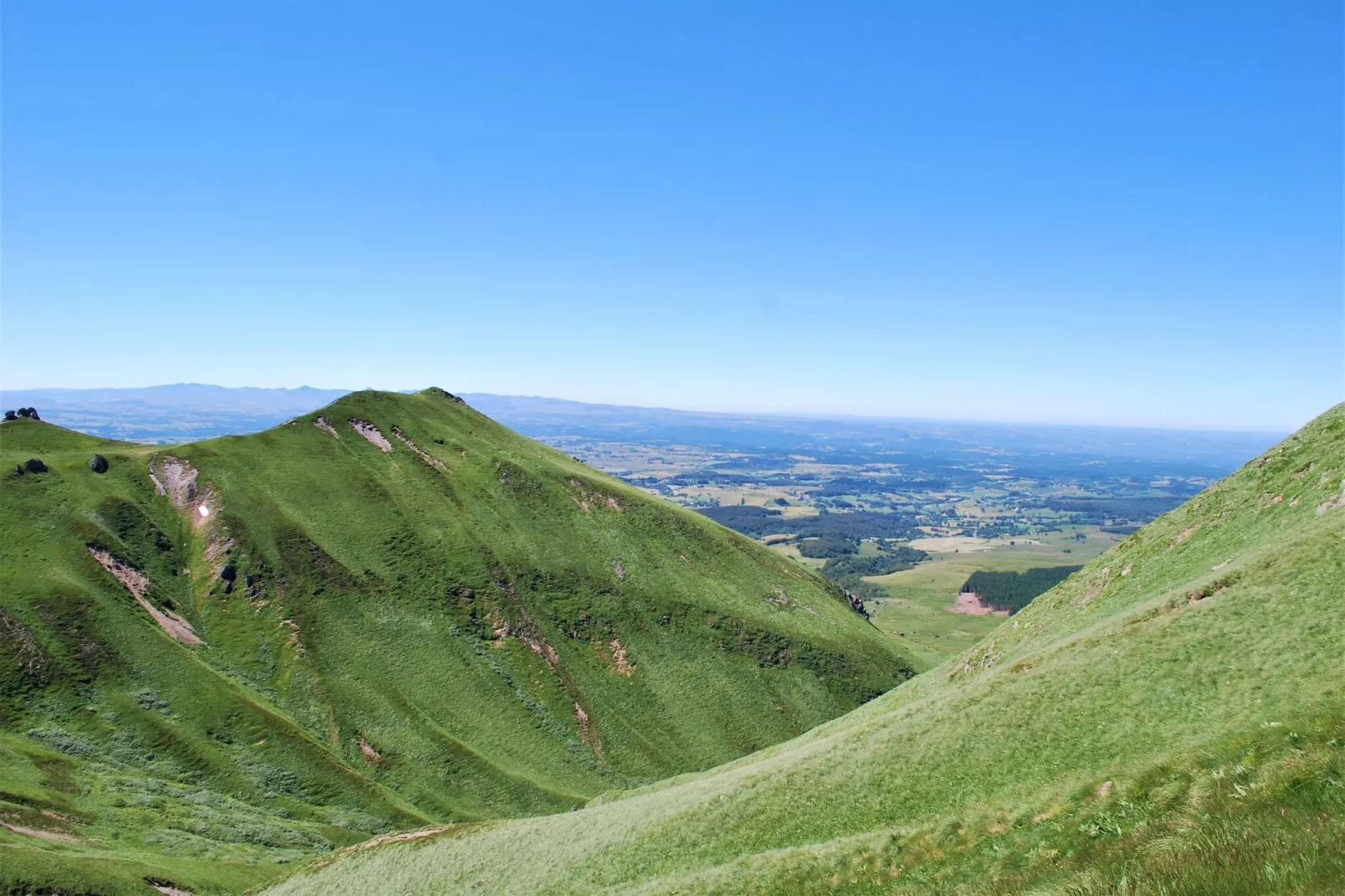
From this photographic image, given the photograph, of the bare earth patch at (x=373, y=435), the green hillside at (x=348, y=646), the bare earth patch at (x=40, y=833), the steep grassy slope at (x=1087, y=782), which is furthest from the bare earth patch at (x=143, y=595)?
the steep grassy slope at (x=1087, y=782)

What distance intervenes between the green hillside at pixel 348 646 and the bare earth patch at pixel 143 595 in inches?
17.1

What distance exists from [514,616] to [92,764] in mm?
61774

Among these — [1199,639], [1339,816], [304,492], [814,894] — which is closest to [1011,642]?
[1199,639]

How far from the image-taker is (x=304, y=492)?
459ft

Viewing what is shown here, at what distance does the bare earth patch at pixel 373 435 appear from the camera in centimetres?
16150

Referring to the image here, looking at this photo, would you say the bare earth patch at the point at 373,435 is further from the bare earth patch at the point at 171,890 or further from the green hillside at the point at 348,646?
the bare earth patch at the point at 171,890

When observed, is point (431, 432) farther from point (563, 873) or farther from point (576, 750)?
point (563, 873)

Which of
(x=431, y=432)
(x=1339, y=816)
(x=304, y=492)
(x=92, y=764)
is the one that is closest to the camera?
(x=1339, y=816)

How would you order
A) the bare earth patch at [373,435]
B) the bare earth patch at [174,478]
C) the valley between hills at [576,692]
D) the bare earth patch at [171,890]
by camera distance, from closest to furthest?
the valley between hills at [576,692] → the bare earth patch at [171,890] → the bare earth patch at [174,478] → the bare earth patch at [373,435]

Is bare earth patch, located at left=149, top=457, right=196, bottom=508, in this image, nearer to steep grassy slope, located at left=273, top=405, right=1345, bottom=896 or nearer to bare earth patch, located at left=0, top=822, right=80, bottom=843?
bare earth patch, located at left=0, top=822, right=80, bottom=843

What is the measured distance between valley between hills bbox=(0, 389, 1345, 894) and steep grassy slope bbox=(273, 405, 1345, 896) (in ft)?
0.67

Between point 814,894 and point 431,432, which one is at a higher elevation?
point 431,432

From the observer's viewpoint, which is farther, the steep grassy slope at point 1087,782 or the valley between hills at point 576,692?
the valley between hills at point 576,692

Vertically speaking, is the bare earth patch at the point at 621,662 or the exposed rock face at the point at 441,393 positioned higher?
the exposed rock face at the point at 441,393
